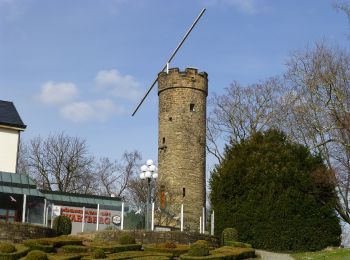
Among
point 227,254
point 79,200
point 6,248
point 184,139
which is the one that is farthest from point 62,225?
point 184,139

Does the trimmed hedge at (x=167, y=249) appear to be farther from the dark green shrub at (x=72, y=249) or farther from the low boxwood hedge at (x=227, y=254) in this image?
the dark green shrub at (x=72, y=249)

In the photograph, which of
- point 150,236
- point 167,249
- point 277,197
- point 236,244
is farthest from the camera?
point 277,197

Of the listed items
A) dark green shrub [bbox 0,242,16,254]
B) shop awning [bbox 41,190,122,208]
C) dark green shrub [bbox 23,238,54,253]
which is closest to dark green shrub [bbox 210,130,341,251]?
shop awning [bbox 41,190,122,208]

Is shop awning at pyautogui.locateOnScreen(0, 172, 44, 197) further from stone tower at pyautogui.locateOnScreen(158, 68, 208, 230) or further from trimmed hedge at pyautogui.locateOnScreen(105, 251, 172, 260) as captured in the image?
stone tower at pyautogui.locateOnScreen(158, 68, 208, 230)

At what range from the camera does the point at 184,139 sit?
48.9m

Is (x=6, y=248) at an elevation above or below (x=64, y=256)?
above

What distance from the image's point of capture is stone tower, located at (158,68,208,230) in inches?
1892

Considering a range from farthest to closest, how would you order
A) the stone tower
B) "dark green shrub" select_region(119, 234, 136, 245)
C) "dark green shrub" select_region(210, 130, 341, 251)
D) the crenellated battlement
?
the crenellated battlement
the stone tower
"dark green shrub" select_region(210, 130, 341, 251)
"dark green shrub" select_region(119, 234, 136, 245)

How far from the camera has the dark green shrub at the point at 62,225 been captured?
32969 mm

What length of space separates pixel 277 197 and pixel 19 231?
50.8ft

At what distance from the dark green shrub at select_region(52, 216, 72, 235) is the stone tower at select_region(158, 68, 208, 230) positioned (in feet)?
47.4

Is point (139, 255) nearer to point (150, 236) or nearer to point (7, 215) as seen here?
point (150, 236)

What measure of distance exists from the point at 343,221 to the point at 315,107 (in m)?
7.70

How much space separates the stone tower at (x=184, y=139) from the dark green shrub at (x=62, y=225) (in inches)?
569
